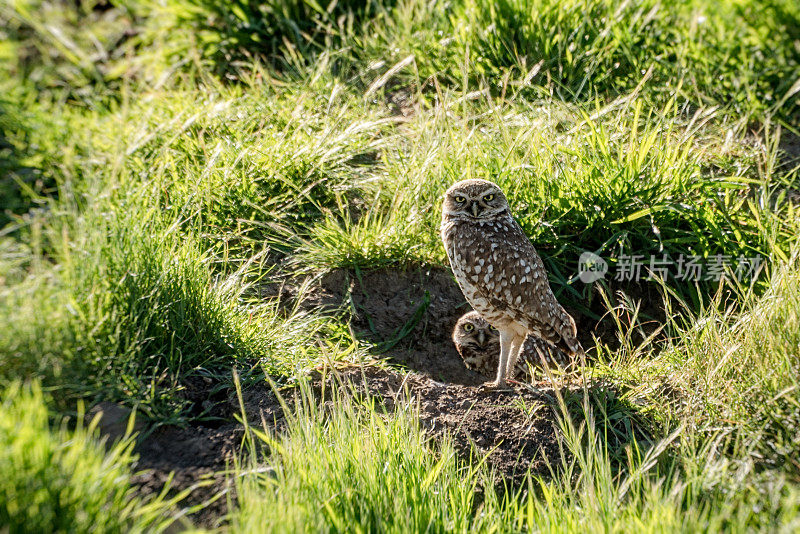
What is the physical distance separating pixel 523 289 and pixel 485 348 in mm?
781

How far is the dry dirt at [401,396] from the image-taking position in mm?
3127

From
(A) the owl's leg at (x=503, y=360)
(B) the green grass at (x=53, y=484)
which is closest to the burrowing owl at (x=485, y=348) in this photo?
(A) the owl's leg at (x=503, y=360)

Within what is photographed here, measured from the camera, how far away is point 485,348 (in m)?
4.77

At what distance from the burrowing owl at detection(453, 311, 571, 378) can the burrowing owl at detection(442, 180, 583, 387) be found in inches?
16.4

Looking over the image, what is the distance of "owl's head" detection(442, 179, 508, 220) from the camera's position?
13.6ft

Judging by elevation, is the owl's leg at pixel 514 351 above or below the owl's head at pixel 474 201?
below

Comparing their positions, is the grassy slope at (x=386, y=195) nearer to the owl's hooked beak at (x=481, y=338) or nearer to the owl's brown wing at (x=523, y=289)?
the owl's brown wing at (x=523, y=289)

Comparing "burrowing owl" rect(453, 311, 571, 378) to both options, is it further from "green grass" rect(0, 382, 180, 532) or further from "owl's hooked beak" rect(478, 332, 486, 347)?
"green grass" rect(0, 382, 180, 532)

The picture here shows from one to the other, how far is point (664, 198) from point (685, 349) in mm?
1316

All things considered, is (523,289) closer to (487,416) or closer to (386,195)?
(487,416)

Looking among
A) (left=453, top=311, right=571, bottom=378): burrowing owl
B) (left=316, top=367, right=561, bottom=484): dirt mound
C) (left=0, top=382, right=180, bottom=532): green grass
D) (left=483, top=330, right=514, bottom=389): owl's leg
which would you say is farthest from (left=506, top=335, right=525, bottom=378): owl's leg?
(left=0, top=382, right=180, bottom=532): green grass

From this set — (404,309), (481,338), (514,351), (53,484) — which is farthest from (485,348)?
(53,484)

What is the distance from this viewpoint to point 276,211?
198 inches

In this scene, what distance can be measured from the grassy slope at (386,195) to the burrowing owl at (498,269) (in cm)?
40
